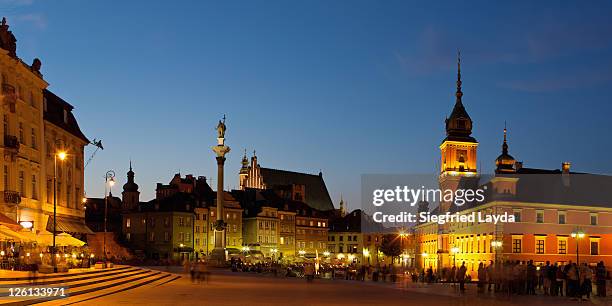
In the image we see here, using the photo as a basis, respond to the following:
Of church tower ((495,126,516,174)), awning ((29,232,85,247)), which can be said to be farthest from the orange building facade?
awning ((29,232,85,247))

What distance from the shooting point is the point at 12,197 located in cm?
4422

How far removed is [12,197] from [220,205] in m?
36.7

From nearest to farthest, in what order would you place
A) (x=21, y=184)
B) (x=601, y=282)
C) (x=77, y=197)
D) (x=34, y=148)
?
(x=601, y=282) → (x=21, y=184) → (x=34, y=148) → (x=77, y=197)

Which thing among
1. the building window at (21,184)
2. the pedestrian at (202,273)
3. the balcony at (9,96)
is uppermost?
the balcony at (9,96)

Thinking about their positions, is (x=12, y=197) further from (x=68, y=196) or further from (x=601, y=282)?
(x=601, y=282)

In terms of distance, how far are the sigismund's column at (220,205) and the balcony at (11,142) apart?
117ft

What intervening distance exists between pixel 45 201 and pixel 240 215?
8087 centimetres

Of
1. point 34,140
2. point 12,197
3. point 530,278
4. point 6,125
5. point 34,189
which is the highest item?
point 6,125

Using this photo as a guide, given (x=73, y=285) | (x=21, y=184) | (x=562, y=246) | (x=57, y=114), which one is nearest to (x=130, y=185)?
(x=562, y=246)

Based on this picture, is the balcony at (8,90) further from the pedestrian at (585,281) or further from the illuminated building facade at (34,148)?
the pedestrian at (585,281)

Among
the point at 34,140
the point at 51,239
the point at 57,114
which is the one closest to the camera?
the point at 51,239

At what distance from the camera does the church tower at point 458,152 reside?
13488 cm

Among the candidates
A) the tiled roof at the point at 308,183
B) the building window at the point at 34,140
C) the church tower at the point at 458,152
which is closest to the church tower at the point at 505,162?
the church tower at the point at 458,152

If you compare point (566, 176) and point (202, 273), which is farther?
point (566, 176)
